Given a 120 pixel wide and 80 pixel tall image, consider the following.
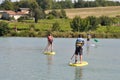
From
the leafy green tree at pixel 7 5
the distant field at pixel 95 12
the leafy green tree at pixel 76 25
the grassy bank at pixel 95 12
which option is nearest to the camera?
the leafy green tree at pixel 76 25

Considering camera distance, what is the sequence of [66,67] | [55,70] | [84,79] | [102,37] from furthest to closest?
[102,37] → [66,67] → [55,70] → [84,79]

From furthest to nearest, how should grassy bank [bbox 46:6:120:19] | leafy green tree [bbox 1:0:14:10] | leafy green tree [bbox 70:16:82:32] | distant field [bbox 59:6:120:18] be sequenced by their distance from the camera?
1. leafy green tree [bbox 1:0:14:10]
2. distant field [bbox 59:6:120:18]
3. grassy bank [bbox 46:6:120:19]
4. leafy green tree [bbox 70:16:82:32]

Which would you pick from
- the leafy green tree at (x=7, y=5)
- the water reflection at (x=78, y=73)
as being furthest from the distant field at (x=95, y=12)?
the water reflection at (x=78, y=73)

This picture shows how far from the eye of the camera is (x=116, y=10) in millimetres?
128750

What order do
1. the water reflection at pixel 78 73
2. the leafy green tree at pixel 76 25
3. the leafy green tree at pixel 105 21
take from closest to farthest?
the water reflection at pixel 78 73, the leafy green tree at pixel 76 25, the leafy green tree at pixel 105 21

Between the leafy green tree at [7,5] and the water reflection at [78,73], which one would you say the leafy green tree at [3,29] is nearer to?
the water reflection at [78,73]

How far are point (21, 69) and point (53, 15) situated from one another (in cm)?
10537

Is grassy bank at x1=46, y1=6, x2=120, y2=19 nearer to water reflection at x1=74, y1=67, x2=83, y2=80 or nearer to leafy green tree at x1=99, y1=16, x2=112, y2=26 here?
leafy green tree at x1=99, y1=16, x2=112, y2=26

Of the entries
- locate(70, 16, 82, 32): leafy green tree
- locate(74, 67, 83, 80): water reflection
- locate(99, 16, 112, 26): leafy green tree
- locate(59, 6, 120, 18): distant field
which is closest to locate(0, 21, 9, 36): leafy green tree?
locate(70, 16, 82, 32): leafy green tree

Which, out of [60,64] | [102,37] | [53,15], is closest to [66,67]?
[60,64]

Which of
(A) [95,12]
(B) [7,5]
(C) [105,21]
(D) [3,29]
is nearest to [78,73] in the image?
(D) [3,29]

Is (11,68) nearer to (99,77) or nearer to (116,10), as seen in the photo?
(99,77)

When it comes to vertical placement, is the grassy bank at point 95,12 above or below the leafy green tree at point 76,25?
below

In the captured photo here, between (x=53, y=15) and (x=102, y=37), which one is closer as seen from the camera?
(x=102, y=37)
